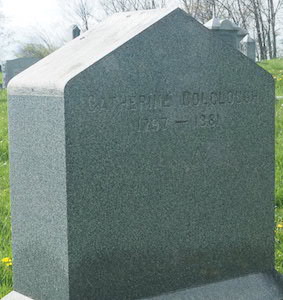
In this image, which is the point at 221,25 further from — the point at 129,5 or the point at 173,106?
the point at 129,5

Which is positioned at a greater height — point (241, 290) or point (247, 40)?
point (247, 40)

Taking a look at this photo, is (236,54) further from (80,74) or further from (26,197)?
(26,197)

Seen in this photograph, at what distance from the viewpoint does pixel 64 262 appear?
10.6ft

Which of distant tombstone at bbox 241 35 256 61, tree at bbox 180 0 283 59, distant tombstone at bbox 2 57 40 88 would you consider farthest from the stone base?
tree at bbox 180 0 283 59

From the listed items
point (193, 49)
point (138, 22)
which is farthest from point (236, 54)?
point (138, 22)

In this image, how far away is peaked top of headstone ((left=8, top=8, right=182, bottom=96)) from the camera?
126 inches

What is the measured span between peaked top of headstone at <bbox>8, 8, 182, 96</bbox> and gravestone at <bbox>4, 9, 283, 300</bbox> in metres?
0.01

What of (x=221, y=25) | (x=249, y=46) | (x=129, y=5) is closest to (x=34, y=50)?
(x=129, y=5)

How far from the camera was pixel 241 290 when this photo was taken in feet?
12.5

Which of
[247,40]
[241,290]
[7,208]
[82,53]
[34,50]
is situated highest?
[34,50]

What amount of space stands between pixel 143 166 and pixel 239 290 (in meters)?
0.93

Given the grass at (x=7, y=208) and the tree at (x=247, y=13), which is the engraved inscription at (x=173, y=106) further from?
the tree at (x=247, y=13)

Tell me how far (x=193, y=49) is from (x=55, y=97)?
80cm

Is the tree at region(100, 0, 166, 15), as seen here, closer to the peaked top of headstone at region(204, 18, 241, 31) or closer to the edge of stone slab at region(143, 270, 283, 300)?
the peaked top of headstone at region(204, 18, 241, 31)
